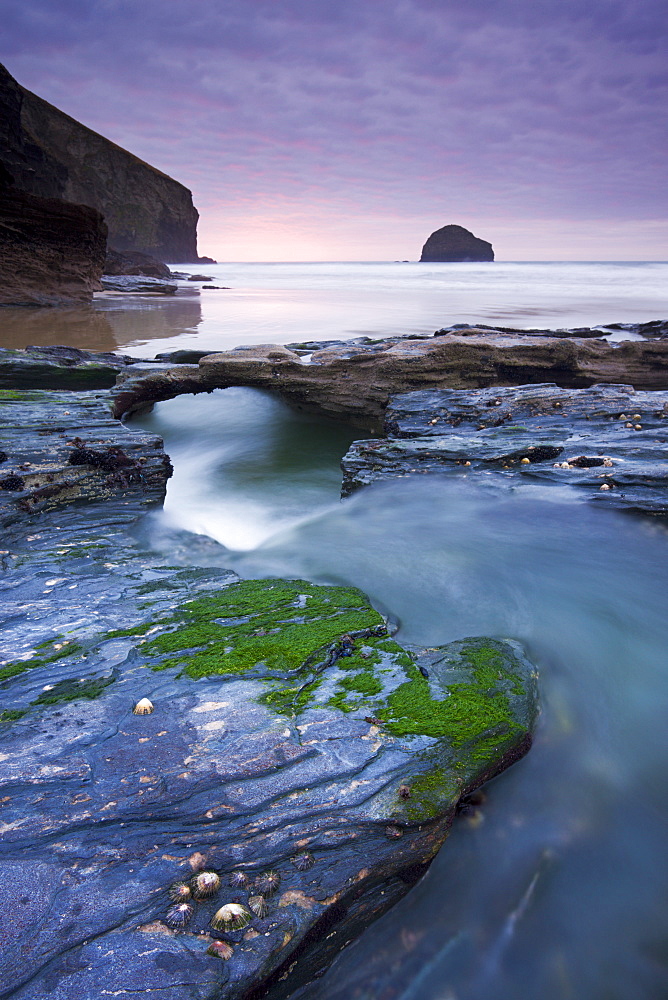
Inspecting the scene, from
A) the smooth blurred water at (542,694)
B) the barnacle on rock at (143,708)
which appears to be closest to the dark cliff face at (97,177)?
the smooth blurred water at (542,694)

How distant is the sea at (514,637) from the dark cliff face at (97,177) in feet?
92.9

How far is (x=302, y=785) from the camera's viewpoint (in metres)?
2.33

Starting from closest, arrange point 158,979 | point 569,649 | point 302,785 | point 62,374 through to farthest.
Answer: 1. point 158,979
2. point 302,785
3. point 569,649
4. point 62,374

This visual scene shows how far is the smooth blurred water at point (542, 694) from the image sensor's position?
220 cm

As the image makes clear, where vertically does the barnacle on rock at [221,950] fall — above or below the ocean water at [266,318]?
below

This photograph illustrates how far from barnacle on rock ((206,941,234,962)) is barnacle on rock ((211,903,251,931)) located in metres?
0.04

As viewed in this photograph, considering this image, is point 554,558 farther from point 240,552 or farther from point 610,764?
point 240,552

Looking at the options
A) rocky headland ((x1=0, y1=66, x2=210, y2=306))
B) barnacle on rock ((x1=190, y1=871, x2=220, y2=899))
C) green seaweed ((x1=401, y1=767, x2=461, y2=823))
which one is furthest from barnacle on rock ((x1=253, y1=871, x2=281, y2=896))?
rocky headland ((x1=0, y1=66, x2=210, y2=306))

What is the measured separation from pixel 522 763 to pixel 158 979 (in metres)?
1.97

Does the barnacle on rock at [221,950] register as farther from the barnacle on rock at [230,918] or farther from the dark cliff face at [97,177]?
the dark cliff face at [97,177]

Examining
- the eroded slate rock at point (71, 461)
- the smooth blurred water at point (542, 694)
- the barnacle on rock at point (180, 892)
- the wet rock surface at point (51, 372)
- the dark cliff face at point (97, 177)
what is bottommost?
the smooth blurred water at point (542, 694)

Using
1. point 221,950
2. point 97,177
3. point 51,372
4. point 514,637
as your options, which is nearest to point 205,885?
point 221,950

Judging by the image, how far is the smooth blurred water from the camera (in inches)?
86.6

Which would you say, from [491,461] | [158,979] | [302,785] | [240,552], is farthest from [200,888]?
[491,461]
